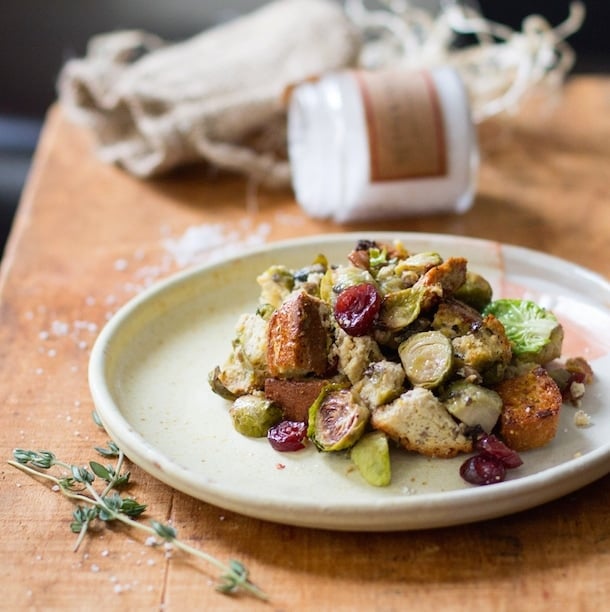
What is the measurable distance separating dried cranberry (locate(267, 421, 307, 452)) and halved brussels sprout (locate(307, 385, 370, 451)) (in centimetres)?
3

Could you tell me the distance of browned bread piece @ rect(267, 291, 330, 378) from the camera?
5.51 ft

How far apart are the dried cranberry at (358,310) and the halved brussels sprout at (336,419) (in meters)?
0.11

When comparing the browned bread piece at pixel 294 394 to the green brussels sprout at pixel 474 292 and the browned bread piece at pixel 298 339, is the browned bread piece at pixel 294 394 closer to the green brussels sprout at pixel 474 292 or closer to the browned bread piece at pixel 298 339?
the browned bread piece at pixel 298 339

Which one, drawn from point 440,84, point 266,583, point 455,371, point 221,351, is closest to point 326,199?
point 440,84

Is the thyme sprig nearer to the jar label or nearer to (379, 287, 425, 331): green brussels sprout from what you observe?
(379, 287, 425, 331): green brussels sprout

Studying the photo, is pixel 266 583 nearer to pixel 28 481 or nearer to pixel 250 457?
pixel 250 457

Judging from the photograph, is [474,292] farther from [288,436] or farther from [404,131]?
[404,131]

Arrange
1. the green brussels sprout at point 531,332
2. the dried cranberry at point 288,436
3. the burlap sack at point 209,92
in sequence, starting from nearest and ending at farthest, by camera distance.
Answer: the dried cranberry at point 288,436
the green brussels sprout at point 531,332
the burlap sack at point 209,92

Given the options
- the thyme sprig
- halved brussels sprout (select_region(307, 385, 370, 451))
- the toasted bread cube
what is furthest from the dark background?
the toasted bread cube

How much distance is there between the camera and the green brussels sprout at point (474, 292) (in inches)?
73.1

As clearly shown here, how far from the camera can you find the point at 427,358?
1651 mm

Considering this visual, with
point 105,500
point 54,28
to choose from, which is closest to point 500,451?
point 105,500

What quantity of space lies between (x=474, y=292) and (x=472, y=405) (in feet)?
1.08

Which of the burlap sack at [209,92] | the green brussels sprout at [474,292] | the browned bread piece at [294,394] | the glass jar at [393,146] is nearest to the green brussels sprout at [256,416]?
the browned bread piece at [294,394]
